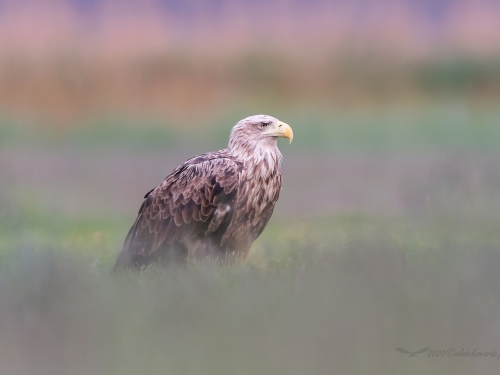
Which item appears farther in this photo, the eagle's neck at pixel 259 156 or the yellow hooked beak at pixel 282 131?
the eagle's neck at pixel 259 156

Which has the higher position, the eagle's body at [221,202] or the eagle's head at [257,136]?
the eagle's head at [257,136]

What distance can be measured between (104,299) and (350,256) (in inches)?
69.2

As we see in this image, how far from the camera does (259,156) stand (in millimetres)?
7281

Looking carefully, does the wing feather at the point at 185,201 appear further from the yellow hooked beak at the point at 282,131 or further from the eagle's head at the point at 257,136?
the yellow hooked beak at the point at 282,131

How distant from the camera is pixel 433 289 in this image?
209 inches

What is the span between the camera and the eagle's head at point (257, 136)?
7289 millimetres

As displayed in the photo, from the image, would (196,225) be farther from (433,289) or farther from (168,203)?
(433,289)

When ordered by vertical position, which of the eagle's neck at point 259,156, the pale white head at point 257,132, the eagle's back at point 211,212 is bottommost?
the eagle's back at point 211,212

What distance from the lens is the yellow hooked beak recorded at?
282 inches

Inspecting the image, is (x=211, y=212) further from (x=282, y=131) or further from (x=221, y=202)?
(x=282, y=131)

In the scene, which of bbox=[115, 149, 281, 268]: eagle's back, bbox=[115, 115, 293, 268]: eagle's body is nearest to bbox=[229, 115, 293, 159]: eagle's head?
bbox=[115, 115, 293, 268]: eagle's body

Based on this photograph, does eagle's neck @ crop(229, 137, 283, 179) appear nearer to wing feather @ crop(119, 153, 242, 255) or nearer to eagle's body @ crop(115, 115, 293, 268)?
eagle's body @ crop(115, 115, 293, 268)

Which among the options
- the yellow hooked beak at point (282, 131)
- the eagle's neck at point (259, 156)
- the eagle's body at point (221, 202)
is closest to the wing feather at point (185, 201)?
the eagle's body at point (221, 202)

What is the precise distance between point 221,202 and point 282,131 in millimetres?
840
